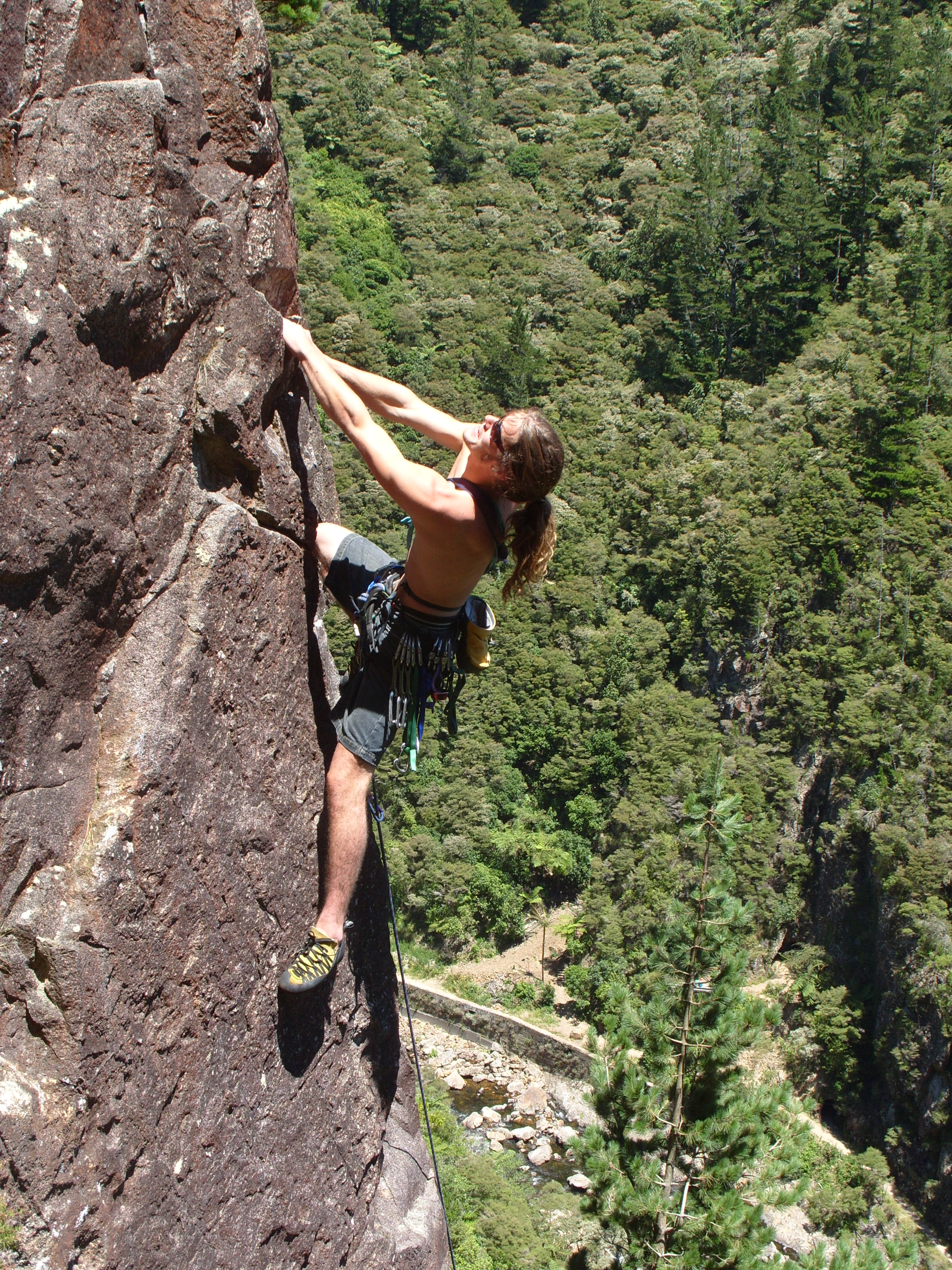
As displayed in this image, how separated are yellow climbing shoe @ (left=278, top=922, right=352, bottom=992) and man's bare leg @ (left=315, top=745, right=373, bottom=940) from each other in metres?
0.06

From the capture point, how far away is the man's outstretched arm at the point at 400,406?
3594 mm

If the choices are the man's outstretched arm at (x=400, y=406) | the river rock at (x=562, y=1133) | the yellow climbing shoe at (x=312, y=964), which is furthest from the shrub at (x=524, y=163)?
the yellow climbing shoe at (x=312, y=964)

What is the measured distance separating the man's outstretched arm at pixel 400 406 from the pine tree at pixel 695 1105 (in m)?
7.08

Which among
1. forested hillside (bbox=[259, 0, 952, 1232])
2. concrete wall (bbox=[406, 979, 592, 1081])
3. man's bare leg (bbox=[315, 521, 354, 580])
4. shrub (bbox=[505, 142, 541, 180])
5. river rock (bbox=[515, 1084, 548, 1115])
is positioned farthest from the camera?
shrub (bbox=[505, 142, 541, 180])

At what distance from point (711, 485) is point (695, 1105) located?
25129 mm

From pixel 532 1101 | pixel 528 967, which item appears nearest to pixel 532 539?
pixel 532 1101

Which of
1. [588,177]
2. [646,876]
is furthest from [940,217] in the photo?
[646,876]

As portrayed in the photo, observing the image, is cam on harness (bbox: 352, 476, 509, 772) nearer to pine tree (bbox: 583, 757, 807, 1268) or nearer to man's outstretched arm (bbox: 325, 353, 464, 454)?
man's outstretched arm (bbox: 325, 353, 464, 454)

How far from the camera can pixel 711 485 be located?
108 feet

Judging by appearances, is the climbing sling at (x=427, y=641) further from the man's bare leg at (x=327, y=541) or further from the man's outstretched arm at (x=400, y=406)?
the man's outstretched arm at (x=400, y=406)

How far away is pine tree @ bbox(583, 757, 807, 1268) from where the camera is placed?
9172 millimetres

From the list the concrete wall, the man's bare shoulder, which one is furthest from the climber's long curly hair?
the concrete wall

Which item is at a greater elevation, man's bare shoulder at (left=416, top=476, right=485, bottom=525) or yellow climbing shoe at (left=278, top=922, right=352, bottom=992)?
man's bare shoulder at (left=416, top=476, right=485, bottom=525)

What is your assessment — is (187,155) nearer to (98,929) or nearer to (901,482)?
(98,929)
